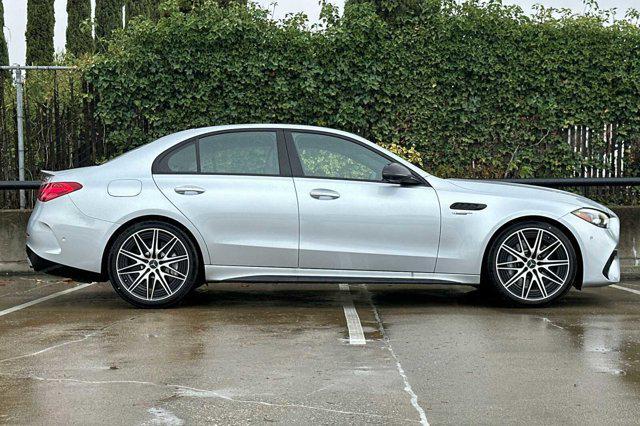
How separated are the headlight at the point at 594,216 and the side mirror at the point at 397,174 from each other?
4.72 ft

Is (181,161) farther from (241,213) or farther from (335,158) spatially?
(335,158)

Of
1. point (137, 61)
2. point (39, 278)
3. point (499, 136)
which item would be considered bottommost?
point (39, 278)

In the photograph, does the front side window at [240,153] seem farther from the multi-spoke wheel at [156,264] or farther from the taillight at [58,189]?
the taillight at [58,189]

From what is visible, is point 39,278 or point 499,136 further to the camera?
point 499,136

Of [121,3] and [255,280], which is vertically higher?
[121,3]

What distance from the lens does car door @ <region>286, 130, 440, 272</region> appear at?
8.84m

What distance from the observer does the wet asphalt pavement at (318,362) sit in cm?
534

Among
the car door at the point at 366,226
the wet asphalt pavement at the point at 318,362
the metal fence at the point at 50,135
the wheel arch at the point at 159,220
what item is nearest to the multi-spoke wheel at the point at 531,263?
the wet asphalt pavement at the point at 318,362

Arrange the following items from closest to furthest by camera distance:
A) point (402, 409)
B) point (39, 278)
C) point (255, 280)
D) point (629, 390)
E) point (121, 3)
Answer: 1. point (402, 409)
2. point (629, 390)
3. point (255, 280)
4. point (39, 278)
5. point (121, 3)

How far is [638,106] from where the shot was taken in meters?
13.7

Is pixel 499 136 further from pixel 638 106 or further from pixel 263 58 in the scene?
pixel 263 58

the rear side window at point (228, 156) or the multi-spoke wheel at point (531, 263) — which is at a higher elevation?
the rear side window at point (228, 156)

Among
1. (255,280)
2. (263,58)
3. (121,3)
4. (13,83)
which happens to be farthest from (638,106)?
(121,3)

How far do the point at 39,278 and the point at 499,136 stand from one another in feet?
19.6
